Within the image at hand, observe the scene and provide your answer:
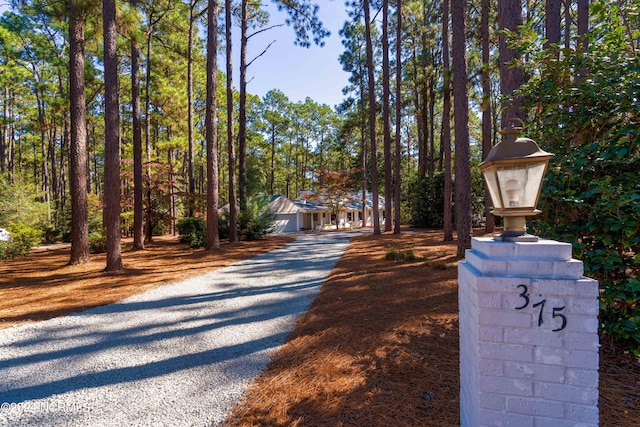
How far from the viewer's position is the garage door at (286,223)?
2344 centimetres

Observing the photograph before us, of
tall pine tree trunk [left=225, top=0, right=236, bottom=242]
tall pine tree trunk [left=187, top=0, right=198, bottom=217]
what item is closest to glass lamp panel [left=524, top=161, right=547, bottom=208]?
tall pine tree trunk [left=225, top=0, right=236, bottom=242]

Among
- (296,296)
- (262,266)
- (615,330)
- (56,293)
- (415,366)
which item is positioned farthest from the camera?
(262,266)

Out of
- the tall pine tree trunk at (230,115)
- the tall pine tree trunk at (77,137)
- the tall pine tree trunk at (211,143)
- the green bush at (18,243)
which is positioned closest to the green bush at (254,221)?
the tall pine tree trunk at (230,115)

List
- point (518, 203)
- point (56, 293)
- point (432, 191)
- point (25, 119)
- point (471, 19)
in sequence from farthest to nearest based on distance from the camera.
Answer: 1. point (25, 119)
2. point (432, 191)
3. point (471, 19)
4. point (56, 293)
5. point (518, 203)

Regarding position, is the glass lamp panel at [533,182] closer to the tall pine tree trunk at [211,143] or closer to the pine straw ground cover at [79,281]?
the pine straw ground cover at [79,281]

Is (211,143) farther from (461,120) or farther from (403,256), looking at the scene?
(461,120)

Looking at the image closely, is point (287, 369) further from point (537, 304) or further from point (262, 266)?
point (262, 266)

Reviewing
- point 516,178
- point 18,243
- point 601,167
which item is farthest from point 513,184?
point 18,243

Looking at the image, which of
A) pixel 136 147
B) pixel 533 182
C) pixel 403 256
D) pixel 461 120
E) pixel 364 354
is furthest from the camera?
pixel 136 147

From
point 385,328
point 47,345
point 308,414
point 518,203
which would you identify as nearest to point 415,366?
point 385,328

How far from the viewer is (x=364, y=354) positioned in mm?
2744

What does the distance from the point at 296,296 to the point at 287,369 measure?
2.37 metres

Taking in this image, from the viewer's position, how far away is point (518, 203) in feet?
5.50

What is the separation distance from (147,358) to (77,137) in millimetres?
7880
